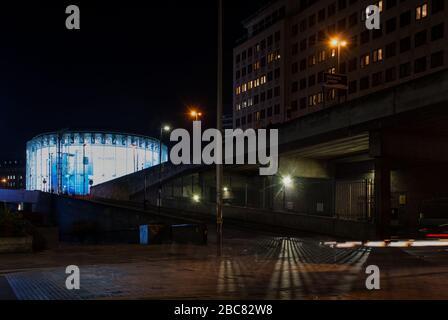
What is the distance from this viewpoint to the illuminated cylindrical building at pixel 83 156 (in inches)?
5069

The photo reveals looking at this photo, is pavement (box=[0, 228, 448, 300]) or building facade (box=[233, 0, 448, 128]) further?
building facade (box=[233, 0, 448, 128])

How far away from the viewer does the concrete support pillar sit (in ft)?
105

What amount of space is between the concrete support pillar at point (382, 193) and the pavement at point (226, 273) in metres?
7.37

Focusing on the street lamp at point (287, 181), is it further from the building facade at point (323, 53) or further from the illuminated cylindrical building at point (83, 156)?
the illuminated cylindrical building at point (83, 156)

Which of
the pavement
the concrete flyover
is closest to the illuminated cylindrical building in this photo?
the concrete flyover

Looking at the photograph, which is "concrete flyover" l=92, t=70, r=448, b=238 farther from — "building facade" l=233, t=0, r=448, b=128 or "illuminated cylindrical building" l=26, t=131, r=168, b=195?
"illuminated cylindrical building" l=26, t=131, r=168, b=195

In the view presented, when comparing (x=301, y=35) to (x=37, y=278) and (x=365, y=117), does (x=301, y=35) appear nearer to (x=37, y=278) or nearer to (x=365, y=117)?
(x=365, y=117)

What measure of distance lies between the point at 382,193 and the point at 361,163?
1650cm

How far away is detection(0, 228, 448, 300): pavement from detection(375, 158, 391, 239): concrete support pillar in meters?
7.37

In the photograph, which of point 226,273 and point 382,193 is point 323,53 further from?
point 226,273

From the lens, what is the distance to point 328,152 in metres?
42.3

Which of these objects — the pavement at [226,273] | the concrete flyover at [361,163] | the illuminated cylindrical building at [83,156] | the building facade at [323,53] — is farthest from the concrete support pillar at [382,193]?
the illuminated cylindrical building at [83,156]

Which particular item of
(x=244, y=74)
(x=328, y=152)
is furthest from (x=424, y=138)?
(x=244, y=74)
